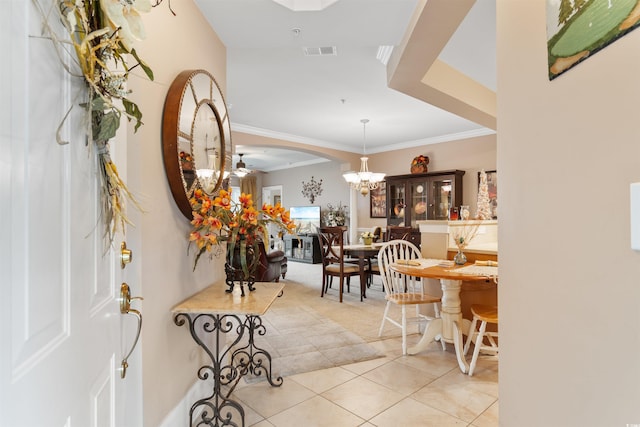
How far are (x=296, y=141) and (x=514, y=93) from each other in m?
5.27

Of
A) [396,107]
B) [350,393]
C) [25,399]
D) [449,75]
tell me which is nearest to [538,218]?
[25,399]

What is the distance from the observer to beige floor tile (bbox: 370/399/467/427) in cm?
186

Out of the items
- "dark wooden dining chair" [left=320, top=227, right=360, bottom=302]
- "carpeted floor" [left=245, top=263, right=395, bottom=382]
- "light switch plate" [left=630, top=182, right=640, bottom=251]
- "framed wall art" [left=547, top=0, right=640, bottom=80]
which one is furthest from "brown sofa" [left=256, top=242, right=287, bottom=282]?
"light switch plate" [left=630, top=182, right=640, bottom=251]

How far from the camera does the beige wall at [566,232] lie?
0.57m

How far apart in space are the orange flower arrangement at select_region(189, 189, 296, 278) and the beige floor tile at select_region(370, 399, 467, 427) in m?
1.18

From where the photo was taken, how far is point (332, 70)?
3264 millimetres

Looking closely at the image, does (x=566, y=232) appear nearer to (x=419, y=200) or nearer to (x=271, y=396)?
(x=271, y=396)

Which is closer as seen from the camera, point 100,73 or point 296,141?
point 100,73

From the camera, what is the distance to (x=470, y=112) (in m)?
3.71

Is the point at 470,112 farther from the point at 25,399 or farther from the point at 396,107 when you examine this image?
the point at 25,399

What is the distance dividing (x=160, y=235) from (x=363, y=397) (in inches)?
64.9

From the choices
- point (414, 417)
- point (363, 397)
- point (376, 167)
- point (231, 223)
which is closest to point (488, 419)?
point (414, 417)

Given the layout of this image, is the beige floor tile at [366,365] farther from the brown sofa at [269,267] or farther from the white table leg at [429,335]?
the brown sofa at [269,267]

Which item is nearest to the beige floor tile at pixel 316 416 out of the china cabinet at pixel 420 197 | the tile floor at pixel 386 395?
the tile floor at pixel 386 395
